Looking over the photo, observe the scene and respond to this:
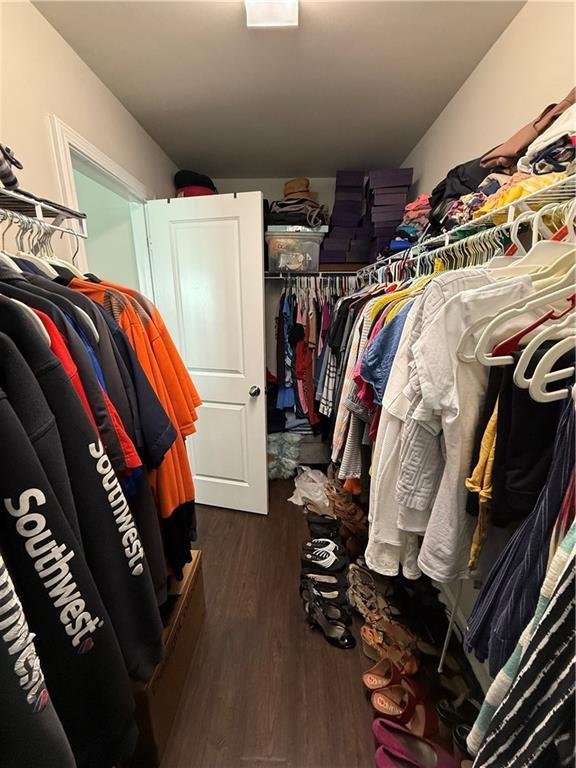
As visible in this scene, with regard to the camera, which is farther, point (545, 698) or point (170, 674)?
point (170, 674)

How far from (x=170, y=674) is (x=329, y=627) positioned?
66 centimetres

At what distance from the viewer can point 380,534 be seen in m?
0.89

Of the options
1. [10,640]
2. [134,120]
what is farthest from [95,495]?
[134,120]

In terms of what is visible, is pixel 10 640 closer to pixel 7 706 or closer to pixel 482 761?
pixel 7 706

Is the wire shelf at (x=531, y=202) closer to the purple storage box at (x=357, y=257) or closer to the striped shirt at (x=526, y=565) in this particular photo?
the striped shirt at (x=526, y=565)

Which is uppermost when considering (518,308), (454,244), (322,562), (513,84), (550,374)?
(513,84)

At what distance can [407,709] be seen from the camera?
104 centimetres

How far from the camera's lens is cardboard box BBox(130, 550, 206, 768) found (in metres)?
0.91

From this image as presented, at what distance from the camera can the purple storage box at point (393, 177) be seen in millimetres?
1967

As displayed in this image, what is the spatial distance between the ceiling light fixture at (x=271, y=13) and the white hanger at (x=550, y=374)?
4.62ft

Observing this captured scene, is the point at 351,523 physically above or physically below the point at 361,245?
below

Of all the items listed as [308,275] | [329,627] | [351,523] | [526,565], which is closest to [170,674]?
[329,627]

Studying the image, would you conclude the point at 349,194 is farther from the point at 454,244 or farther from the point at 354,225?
the point at 454,244

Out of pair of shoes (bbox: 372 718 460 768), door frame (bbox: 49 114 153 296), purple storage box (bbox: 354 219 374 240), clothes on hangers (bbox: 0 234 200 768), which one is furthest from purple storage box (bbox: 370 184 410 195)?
pair of shoes (bbox: 372 718 460 768)
